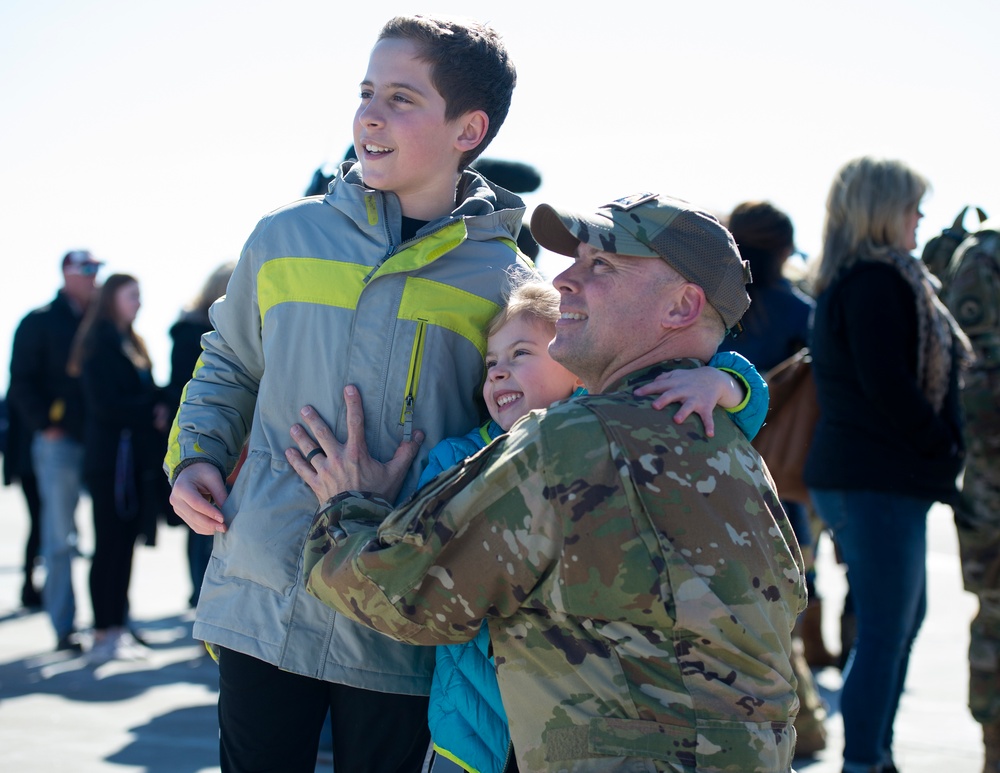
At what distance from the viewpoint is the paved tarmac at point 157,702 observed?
482 centimetres

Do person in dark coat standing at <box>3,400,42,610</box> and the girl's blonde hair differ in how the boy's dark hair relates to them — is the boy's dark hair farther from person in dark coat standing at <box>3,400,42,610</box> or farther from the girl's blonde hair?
person in dark coat standing at <box>3,400,42,610</box>

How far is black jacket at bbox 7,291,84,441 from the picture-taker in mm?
7258

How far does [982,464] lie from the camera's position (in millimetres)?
4742

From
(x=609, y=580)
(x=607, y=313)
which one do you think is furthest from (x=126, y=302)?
(x=609, y=580)

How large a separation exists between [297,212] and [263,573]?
819 mm

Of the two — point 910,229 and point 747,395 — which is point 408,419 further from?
point 910,229

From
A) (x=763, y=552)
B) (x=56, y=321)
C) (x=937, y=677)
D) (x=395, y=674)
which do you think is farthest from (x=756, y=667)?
(x=56, y=321)

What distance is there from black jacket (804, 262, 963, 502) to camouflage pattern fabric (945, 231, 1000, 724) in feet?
1.72

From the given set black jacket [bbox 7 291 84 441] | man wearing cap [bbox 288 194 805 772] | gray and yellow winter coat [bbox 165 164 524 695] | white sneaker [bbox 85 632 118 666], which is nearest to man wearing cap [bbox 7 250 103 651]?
black jacket [bbox 7 291 84 441]

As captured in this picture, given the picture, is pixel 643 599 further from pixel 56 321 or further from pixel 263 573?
pixel 56 321

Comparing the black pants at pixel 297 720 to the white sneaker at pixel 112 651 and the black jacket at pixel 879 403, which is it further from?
the white sneaker at pixel 112 651

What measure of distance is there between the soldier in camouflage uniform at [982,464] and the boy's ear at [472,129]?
2926 millimetres

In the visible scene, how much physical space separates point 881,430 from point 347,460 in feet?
8.46

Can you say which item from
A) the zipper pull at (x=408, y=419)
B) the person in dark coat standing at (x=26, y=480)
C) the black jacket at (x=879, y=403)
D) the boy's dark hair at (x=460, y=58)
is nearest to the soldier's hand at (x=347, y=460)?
the zipper pull at (x=408, y=419)
